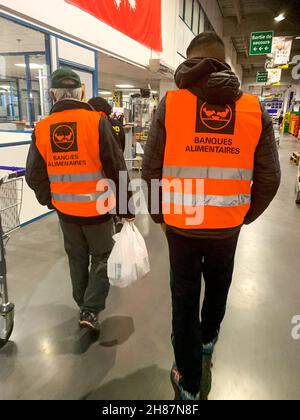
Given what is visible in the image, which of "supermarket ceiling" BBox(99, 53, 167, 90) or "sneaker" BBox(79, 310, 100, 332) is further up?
"supermarket ceiling" BBox(99, 53, 167, 90)

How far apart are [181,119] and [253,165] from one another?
0.38 meters

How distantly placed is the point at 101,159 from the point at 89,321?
107 centimetres

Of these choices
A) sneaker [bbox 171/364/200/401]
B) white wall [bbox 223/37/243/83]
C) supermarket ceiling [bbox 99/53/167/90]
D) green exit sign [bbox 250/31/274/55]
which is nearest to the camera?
sneaker [bbox 171/364/200/401]

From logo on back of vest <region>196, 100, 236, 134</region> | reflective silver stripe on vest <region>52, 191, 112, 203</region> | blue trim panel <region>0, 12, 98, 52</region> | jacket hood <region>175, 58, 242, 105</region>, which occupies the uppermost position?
blue trim panel <region>0, 12, 98, 52</region>

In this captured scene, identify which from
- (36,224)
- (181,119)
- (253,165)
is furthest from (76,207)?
(36,224)

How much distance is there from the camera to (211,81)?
1.21 metres

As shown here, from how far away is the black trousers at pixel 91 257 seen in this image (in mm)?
1997

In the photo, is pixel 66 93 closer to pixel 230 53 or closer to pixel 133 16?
pixel 133 16

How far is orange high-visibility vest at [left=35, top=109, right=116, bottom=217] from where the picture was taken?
1.78 m

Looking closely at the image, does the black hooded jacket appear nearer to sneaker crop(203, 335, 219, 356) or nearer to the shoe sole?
sneaker crop(203, 335, 219, 356)

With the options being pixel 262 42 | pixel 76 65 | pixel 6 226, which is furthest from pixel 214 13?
pixel 6 226

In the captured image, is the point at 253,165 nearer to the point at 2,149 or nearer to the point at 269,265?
the point at 269,265

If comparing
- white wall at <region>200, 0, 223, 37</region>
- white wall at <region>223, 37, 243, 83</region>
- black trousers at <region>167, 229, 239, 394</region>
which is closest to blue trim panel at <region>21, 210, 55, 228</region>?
black trousers at <region>167, 229, 239, 394</region>

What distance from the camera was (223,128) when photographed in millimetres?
1254
